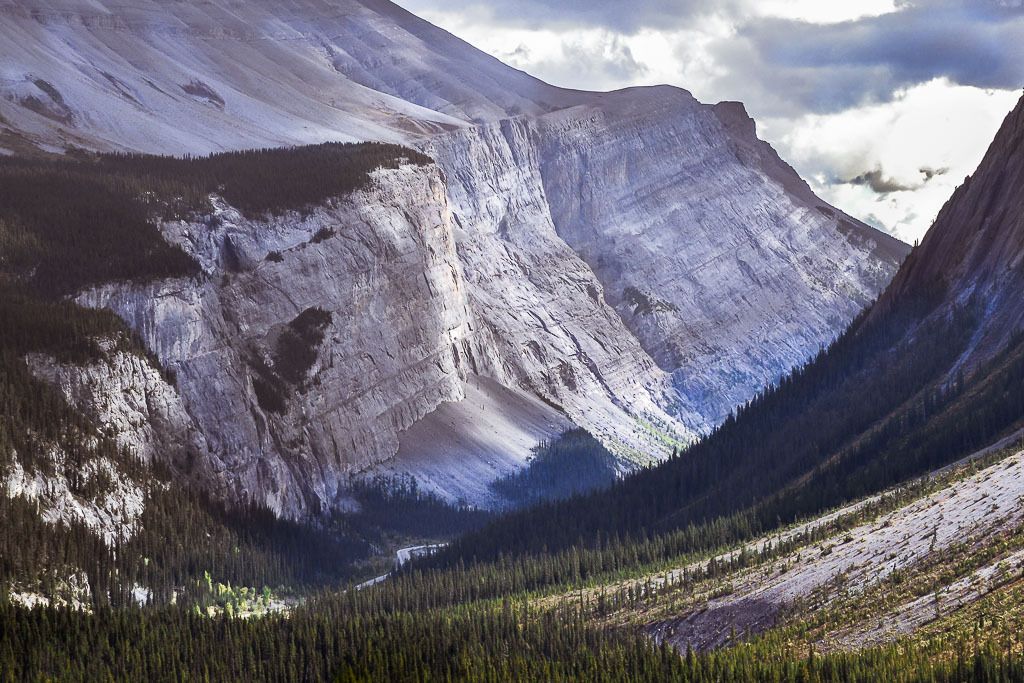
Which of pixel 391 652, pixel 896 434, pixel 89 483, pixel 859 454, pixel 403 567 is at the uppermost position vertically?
pixel 89 483

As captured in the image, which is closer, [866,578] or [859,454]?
[866,578]

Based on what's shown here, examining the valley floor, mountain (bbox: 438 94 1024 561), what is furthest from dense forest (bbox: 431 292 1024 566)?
the valley floor

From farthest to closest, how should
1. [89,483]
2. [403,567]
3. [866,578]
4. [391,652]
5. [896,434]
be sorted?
1. [403,567]
2. [896,434]
3. [89,483]
4. [391,652]
5. [866,578]

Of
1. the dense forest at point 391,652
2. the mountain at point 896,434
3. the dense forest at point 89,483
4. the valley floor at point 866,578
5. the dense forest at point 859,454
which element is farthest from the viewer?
the mountain at point 896,434

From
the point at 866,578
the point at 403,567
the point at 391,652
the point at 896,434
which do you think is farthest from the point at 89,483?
the point at 866,578

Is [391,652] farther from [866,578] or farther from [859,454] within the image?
[859,454]

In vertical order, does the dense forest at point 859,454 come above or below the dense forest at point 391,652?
above

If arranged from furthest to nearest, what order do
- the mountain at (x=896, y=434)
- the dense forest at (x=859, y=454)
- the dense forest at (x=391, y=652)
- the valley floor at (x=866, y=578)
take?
the mountain at (x=896, y=434) < the dense forest at (x=859, y=454) < the valley floor at (x=866, y=578) < the dense forest at (x=391, y=652)

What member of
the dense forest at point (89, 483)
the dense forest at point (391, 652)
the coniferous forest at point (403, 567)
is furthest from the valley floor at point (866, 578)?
the dense forest at point (89, 483)

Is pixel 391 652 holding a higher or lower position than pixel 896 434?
lower

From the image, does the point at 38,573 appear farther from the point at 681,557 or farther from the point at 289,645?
the point at 681,557

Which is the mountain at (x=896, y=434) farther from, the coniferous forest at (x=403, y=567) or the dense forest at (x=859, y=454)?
the coniferous forest at (x=403, y=567)

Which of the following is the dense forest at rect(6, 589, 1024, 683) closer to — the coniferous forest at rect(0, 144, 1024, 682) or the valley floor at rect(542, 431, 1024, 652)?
the coniferous forest at rect(0, 144, 1024, 682)
